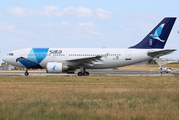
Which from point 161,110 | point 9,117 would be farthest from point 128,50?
point 9,117

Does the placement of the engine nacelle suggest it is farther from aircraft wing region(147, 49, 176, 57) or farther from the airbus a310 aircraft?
aircraft wing region(147, 49, 176, 57)

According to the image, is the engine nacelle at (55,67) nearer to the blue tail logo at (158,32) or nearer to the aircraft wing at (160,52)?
the aircraft wing at (160,52)

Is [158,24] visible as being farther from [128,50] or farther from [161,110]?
[161,110]

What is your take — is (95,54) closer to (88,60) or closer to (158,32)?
(88,60)

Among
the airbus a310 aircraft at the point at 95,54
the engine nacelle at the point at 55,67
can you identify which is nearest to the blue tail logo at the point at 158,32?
the airbus a310 aircraft at the point at 95,54

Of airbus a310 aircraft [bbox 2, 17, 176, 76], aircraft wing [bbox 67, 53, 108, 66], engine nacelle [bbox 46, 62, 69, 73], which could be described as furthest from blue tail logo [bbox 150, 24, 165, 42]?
engine nacelle [bbox 46, 62, 69, 73]

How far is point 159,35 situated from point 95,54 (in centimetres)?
913

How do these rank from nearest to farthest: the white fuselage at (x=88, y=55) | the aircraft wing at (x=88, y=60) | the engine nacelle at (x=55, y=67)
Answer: the engine nacelle at (x=55, y=67)
the aircraft wing at (x=88, y=60)
the white fuselage at (x=88, y=55)

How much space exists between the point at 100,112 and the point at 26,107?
2.92 metres

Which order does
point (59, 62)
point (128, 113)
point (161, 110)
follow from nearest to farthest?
point (128, 113) → point (161, 110) → point (59, 62)

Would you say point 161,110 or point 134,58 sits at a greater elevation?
point 134,58

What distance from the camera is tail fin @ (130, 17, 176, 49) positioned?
29.8 metres

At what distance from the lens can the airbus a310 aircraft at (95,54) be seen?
2920cm

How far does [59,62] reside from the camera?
96.0 ft
